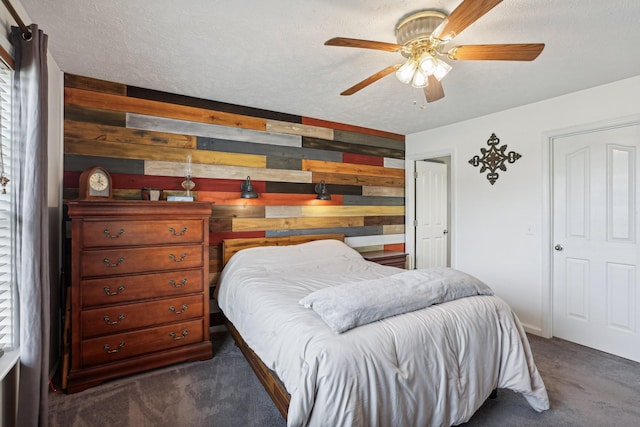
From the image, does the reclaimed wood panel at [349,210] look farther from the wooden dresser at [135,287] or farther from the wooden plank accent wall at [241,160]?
the wooden dresser at [135,287]

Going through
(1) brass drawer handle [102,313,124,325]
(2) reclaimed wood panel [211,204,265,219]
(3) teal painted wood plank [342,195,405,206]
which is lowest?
(1) brass drawer handle [102,313,124,325]

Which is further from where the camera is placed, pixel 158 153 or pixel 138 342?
pixel 158 153

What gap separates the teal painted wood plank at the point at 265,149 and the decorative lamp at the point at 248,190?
335 mm

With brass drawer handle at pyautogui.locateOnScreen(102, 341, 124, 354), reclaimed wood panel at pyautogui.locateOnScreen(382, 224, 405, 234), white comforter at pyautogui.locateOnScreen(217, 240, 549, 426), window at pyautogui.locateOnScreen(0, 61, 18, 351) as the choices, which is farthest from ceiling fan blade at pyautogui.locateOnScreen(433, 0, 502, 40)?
reclaimed wood panel at pyautogui.locateOnScreen(382, 224, 405, 234)

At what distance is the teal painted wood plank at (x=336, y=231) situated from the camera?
350 centimetres

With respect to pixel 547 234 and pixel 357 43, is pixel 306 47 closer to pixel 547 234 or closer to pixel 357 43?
pixel 357 43

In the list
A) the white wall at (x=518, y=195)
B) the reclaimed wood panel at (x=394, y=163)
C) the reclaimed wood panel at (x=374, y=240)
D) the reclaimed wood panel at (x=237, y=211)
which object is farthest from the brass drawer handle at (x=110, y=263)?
the white wall at (x=518, y=195)

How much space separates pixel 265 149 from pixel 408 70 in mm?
1949

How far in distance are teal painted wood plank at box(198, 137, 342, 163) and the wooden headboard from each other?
3.12 feet

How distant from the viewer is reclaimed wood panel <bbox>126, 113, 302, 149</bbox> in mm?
2805

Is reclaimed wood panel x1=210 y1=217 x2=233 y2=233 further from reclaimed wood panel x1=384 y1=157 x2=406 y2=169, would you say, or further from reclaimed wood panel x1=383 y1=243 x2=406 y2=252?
reclaimed wood panel x1=384 y1=157 x2=406 y2=169

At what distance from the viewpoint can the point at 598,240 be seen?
2824 millimetres

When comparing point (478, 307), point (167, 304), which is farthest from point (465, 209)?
point (167, 304)

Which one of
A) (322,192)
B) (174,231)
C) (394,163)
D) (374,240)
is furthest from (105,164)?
(394,163)
